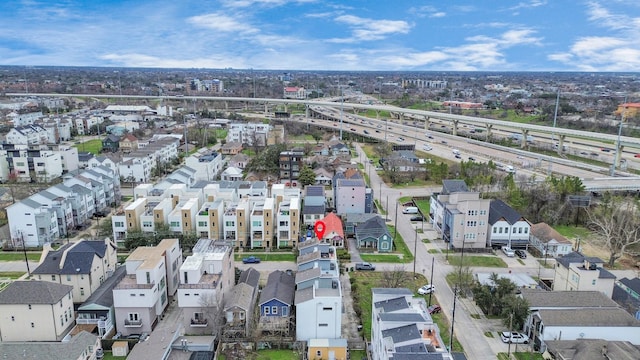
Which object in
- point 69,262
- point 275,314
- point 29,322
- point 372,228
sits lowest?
point 275,314

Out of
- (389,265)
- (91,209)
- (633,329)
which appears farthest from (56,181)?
(633,329)

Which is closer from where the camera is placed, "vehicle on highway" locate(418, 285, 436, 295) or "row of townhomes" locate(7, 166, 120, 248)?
"vehicle on highway" locate(418, 285, 436, 295)

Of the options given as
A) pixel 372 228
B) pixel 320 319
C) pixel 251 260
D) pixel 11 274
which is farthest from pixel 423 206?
pixel 11 274

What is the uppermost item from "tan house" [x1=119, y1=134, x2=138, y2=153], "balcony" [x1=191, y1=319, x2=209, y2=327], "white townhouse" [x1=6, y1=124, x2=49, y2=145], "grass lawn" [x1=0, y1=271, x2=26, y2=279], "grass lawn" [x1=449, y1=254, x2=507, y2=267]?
"white townhouse" [x1=6, y1=124, x2=49, y2=145]

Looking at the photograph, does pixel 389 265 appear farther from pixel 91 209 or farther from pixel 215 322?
pixel 91 209

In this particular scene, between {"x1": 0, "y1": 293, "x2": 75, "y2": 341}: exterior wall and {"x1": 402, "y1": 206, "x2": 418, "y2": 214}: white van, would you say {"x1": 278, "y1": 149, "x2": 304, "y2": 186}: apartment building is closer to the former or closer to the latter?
{"x1": 402, "y1": 206, "x2": 418, "y2": 214}: white van

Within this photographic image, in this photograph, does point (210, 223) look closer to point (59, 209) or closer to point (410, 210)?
point (59, 209)

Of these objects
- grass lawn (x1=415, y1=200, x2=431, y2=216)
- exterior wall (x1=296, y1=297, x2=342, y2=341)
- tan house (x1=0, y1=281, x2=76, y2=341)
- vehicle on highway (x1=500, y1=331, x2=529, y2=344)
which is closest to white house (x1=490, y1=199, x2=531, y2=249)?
grass lawn (x1=415, y1=200, x2=431, y2=216)

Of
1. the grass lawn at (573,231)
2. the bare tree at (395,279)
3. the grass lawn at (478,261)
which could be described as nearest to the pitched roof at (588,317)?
the bare tree at (395,279)
